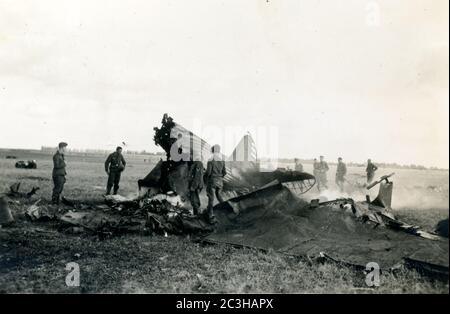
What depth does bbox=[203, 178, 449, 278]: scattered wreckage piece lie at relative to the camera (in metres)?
5.90

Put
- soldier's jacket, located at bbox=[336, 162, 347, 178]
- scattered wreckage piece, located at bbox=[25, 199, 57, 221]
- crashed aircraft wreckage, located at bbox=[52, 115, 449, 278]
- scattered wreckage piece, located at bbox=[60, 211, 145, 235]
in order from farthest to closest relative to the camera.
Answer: soldier's jacket, located at bbox=[336, 162, 347, 178] < scattered wreckage piece, located at bbox=[25, 199, 57, 221] < scattered wreckage piece, located at bbox=[60, 211, 145, 235] < crashed aircraft wreckage, located at bbox=[52, 115, 449, 278]

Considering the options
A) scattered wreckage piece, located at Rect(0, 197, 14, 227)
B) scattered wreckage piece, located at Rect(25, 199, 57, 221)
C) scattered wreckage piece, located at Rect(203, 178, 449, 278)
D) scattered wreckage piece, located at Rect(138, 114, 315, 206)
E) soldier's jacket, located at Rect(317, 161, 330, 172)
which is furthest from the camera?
soldier's jacket, located at Rect(317, 161, 330, 172)

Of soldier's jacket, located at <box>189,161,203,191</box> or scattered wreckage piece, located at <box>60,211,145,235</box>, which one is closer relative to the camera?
scattered wreckage piece, located at <box>60,211,145,235</box>

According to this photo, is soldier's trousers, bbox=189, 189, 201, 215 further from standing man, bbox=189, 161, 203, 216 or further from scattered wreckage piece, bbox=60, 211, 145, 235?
scattered wreckage piece, bbox=60, 211, 145, 235

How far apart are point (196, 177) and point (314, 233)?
4.40 m

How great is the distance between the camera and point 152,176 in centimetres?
1228

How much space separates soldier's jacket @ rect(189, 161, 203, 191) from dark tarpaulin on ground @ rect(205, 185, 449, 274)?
1537 millimetres

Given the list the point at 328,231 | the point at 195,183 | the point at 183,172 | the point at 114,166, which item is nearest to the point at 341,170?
the point at 183,172

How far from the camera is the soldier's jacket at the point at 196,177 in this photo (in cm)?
1053

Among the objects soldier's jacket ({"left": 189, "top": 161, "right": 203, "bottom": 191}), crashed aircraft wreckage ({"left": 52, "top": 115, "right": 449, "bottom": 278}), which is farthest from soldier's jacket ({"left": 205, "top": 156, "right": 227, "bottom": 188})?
crashed aircraft wreckage ({"left": 52, "top": 115, "right": 449, "bottom": 278})

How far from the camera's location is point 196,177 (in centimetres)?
1059

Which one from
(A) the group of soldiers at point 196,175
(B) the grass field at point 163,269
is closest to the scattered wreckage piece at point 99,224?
(B) the grass field at point 163,269
